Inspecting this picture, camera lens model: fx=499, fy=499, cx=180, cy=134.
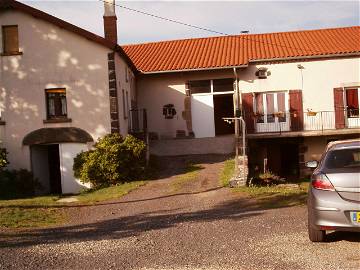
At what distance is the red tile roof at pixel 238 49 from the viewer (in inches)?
938

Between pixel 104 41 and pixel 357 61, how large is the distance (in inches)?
483

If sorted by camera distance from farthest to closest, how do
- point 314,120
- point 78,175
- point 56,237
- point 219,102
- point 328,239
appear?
point 219,102
point 314,120
point 78,175
point 56,237
point 328,239

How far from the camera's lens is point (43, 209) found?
12781 mm

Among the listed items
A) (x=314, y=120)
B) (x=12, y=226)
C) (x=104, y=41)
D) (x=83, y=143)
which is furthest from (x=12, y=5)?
(x=314, y=120)

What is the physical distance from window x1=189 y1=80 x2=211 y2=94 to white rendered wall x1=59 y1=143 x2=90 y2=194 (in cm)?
787

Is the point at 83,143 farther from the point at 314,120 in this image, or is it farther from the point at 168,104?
the point at 314,120

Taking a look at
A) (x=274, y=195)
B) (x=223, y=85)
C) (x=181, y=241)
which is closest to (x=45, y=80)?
(x=223, y=85)

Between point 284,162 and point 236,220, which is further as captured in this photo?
point 284,162

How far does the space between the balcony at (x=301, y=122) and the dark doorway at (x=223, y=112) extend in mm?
3355

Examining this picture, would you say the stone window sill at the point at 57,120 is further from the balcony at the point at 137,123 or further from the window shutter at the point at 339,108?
the window shutter at the point at 339,108

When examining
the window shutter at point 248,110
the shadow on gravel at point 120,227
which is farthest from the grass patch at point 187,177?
the window shutter at point 248,110

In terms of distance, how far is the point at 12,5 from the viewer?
18.4 metres

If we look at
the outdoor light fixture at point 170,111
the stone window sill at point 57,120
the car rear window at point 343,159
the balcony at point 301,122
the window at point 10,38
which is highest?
the window at point 10,38

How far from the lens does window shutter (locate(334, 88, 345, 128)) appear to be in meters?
23.4
